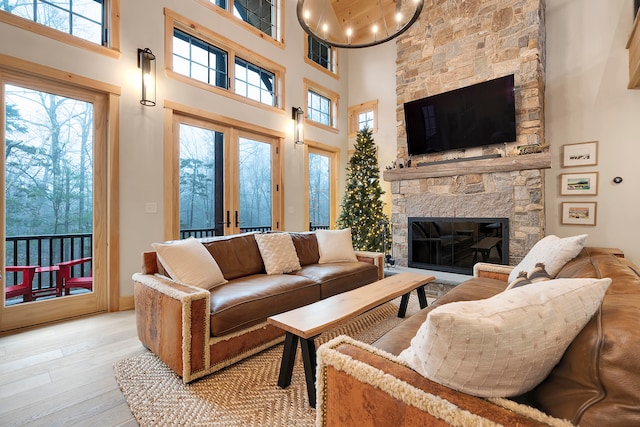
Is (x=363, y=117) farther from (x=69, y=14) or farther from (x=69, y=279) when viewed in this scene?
(x=69, y=279)

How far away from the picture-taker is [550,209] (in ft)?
12.8

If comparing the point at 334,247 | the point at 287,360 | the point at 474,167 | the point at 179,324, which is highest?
the point at 474,167

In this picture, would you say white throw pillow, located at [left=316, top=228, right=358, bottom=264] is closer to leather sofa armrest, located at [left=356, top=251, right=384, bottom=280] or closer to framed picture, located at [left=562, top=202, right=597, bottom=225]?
leather sofa armrest, located at [left=356, top=251, right=384, bottom=280]

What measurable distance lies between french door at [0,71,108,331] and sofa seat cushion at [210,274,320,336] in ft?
5.77

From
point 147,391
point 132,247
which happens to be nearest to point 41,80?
point 132,247

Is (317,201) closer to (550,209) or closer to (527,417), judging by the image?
(550,209)

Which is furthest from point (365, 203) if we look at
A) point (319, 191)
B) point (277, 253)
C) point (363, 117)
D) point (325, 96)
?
point (277, 253)

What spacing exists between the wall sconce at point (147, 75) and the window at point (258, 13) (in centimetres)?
122

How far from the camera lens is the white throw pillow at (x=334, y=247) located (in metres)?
3.37

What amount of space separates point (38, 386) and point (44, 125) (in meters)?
2.30

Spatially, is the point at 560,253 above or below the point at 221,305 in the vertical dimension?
above

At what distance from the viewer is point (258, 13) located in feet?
14.8

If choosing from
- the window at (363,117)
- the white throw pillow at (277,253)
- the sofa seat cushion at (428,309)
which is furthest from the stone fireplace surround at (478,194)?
the white throw pillow at (277,253)

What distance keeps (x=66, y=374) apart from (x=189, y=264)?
980 mm
